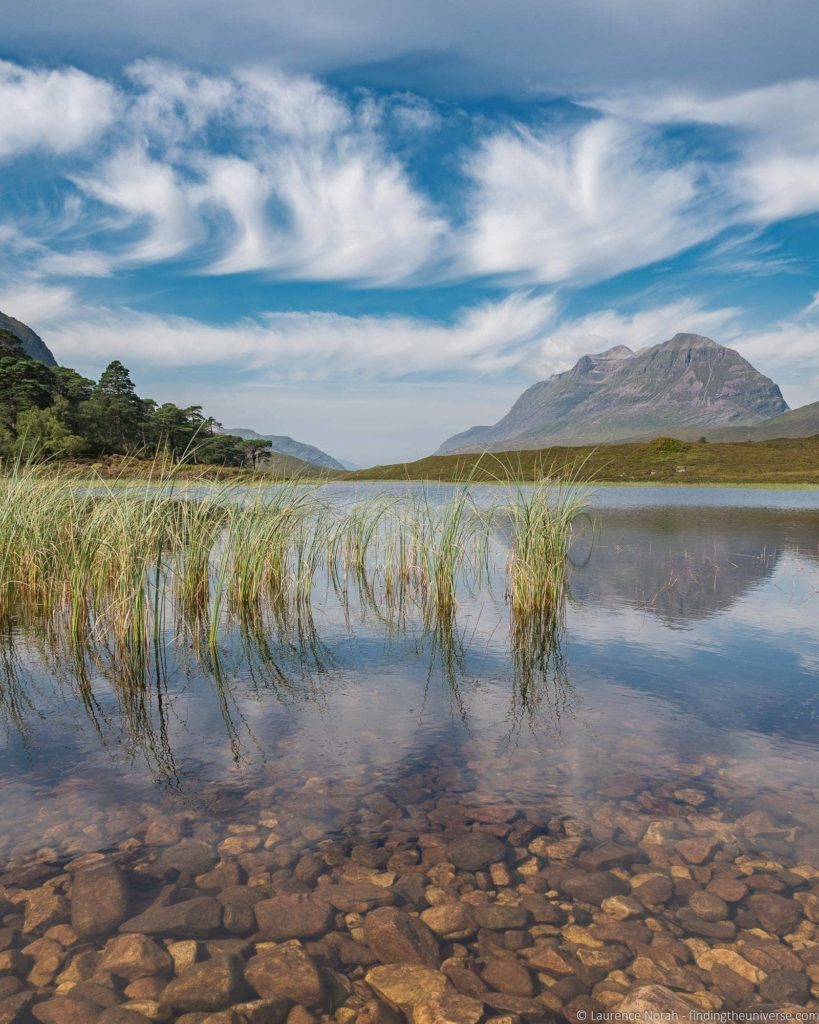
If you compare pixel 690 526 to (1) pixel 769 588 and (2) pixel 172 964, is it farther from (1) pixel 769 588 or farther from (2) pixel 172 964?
(2) pixel 172 964

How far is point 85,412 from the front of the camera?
6906 centimetres

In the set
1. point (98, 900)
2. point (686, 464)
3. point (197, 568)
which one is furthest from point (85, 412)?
point (98, 900)

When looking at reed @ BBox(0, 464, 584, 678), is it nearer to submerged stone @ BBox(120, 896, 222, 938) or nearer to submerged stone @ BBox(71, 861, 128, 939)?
submerged stone @ BBox(71, 861, 128, 939)

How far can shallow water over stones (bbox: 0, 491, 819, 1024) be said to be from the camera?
2.41 metres

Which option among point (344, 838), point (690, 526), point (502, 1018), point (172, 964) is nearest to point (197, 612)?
point (344, 838)

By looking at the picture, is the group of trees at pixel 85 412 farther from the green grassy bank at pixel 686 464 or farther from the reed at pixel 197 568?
the reed at pixel 197 568

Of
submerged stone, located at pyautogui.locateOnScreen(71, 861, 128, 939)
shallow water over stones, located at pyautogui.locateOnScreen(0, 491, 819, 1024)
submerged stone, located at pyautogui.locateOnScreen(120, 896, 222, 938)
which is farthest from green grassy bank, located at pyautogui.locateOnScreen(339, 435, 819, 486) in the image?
submerged stone, located at pyautogui.locateOnScreen(120, 896, 222, 938)

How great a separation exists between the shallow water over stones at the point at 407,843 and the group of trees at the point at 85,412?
49.6m

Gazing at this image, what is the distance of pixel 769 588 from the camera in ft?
33.9

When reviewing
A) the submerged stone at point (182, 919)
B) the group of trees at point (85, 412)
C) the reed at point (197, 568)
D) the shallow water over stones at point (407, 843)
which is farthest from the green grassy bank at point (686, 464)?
the submerged stone at point (182, 919)

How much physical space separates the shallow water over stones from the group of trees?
49568 millimetres

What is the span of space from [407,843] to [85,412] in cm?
7468

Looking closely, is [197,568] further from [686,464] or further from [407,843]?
[686,464]

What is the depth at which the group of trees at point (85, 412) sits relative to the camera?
54250 millimetres
